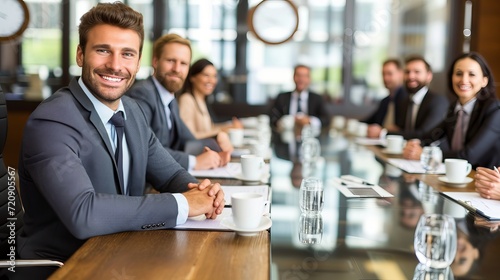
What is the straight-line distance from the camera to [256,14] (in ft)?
16.2

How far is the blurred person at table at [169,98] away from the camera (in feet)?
9.44

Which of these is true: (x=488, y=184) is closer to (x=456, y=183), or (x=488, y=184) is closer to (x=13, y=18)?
(x=456, y=183)

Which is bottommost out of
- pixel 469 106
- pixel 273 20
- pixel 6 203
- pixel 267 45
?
pixel 6 203

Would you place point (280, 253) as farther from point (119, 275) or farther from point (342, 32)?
point (342, 32)

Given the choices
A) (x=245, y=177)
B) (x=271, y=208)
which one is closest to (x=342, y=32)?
(x=245, y=177)

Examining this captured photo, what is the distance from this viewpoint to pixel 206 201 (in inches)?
59.9

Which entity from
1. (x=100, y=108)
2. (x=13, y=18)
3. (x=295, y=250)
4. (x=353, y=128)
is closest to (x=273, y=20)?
(x=353, y=128)

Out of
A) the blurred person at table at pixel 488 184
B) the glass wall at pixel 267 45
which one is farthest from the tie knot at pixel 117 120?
the glass wall at pixel 267 45

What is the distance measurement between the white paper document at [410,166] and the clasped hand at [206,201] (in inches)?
48.5

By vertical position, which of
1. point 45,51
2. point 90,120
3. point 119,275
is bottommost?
point 119,275

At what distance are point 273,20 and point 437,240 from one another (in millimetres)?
4010

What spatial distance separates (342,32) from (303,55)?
0.49 metres

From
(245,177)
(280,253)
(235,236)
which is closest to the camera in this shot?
(280,253)

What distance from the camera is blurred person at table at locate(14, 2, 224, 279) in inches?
54.0
